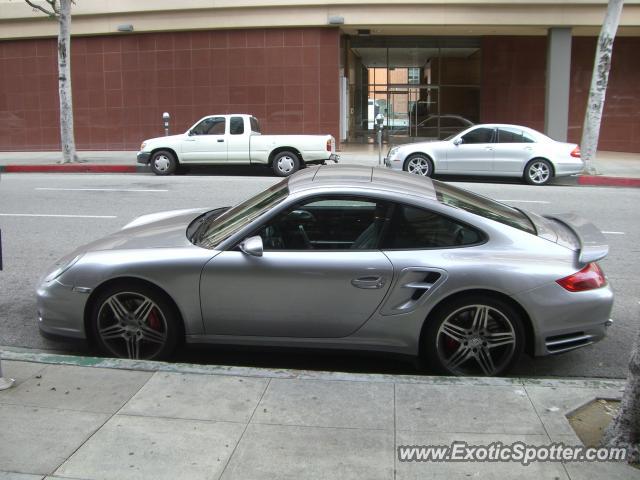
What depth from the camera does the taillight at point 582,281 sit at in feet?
14.7

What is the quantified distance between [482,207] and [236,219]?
1890 millimetres

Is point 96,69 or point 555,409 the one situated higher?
point 96,69

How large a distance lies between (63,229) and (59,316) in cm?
544

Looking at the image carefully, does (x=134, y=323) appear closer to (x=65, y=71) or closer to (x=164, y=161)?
(x=164, y=161)

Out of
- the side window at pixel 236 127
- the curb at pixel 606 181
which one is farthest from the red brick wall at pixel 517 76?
the side window at pixel 236 127

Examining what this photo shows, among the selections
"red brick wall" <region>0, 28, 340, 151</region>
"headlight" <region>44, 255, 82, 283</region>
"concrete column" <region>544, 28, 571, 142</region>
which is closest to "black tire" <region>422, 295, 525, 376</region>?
"headlight" <region>44, 255, 82, 283</region>

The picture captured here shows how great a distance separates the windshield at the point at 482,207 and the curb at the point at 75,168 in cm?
1465

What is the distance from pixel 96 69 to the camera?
933 inches

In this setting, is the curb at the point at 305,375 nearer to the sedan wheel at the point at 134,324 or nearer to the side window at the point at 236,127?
the sedan wheel at the point at 134,324

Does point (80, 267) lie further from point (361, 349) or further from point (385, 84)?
point (385, 84)

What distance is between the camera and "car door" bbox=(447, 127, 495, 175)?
15.5 metres

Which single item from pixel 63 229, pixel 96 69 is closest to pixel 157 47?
pixel 96 69

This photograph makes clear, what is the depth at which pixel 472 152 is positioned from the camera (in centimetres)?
1553

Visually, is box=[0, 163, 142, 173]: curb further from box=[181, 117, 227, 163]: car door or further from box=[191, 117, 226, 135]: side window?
box=[191, 117, 226, 135]: side window
